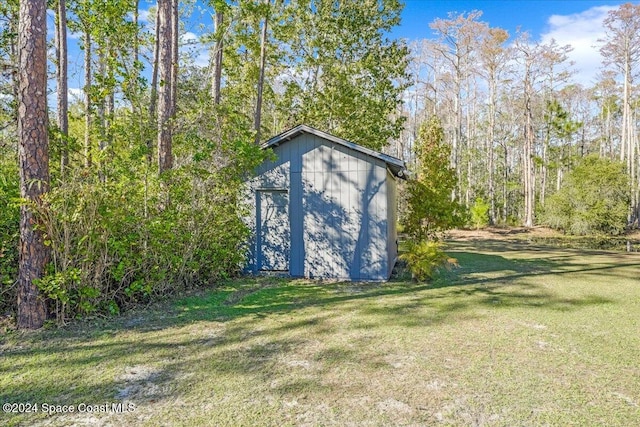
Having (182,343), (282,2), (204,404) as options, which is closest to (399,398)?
(204,404)

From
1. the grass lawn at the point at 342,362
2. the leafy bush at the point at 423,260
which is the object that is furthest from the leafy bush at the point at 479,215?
the grass lawn at the point at 342,362

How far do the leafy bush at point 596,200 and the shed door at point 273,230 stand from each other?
53.4 ft

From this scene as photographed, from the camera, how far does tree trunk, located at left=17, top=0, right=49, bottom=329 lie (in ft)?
13.6

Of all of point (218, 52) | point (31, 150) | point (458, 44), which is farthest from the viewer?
point (458, 44)

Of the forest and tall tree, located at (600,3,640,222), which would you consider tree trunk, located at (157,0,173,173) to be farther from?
tall tree, located at (600,3,640,222)

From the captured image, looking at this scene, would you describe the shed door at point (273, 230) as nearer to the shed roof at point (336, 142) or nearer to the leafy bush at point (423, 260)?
the shed roof at point (336, 142)

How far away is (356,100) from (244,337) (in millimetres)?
11382

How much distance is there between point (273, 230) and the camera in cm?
780

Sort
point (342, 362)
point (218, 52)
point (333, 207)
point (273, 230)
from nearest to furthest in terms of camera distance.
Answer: point (342, 362), point (333, 207), point (273, 230), point (218, 52)

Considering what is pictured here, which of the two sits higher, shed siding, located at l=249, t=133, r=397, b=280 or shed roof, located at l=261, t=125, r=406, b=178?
shed roof, located at l=261, t=125, r=406, b=178

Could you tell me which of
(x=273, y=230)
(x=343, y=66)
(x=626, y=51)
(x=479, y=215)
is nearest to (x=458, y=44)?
(x=626, y=51)

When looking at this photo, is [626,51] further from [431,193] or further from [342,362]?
[342,362]

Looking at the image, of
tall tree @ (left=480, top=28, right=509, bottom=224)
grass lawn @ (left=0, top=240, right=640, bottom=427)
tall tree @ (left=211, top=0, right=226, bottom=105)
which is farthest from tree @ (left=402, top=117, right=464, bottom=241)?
tall tree @ (left=480, top=28, right=509, bottom=224)

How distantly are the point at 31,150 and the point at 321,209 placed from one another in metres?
4.78
